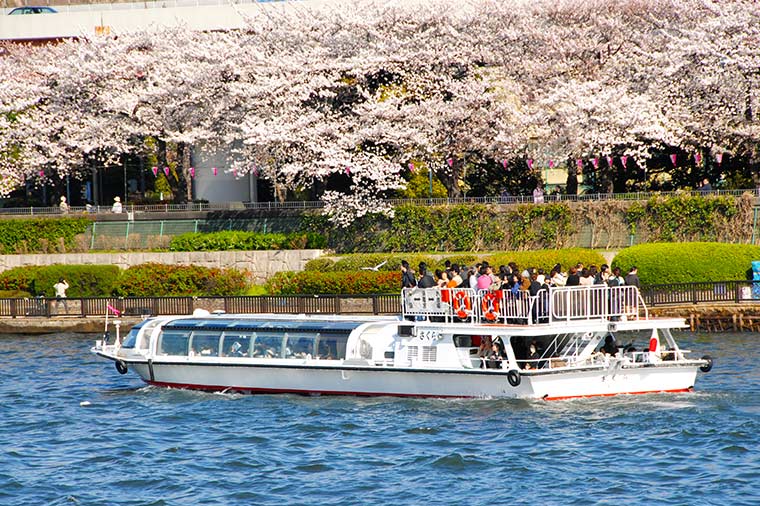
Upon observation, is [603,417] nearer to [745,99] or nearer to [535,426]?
[535,426]

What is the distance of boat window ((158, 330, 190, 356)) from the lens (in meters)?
35.8

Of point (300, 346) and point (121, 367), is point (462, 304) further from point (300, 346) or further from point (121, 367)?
point (121, 367)

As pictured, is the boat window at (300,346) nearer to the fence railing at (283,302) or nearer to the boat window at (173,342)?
the boat window at (173,342)

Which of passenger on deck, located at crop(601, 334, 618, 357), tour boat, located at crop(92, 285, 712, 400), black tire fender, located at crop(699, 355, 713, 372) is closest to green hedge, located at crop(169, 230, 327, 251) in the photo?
tour boat, located at crop(92, 285, 712, 400)

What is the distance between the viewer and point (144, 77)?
67.0 m

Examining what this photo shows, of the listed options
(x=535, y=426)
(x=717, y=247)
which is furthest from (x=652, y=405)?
(x=717, y=247)

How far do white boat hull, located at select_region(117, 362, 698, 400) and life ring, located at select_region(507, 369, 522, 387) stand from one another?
17cm

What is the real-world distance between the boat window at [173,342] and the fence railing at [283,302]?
9080 mm

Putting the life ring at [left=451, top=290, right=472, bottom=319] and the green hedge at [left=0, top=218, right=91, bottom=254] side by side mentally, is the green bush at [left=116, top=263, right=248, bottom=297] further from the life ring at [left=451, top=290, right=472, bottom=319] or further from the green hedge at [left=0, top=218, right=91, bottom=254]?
the life ring at [left=451, top=290, right=472, bottom=319]

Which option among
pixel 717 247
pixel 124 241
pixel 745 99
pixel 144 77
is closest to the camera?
pixel 717 247

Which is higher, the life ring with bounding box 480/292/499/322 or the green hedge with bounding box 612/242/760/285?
the green hedge with bounding box 612/242/760/285

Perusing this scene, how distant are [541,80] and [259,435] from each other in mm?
34450

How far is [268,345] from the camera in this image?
34.5m

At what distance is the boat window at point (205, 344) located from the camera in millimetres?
35219
